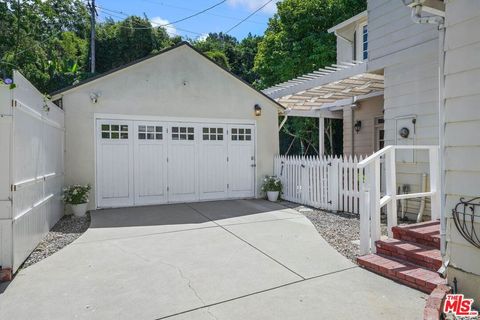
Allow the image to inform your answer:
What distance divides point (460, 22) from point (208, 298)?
11.6ft

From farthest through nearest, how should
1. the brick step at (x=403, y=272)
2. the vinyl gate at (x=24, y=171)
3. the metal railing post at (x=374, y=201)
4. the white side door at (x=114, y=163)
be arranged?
the white side door at (x=114, y=163) < the metal railing post at (x=374, y=201) < the vinyl gate at (x=24, y=171) < the brick step at (x=403, y=272)

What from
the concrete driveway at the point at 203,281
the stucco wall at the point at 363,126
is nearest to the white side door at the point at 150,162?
the concrete driveway at the point at 203,281

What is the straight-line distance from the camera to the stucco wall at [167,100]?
7.26m

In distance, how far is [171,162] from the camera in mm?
8164

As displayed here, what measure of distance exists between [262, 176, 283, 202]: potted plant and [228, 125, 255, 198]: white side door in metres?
0.51

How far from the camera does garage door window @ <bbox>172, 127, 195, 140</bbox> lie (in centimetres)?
822

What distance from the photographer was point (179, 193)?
8.30m

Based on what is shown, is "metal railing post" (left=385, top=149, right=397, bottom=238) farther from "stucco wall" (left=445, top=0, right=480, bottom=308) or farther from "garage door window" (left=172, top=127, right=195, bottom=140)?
"garage door window" (left=172, top=127, right=195, bottom=140)

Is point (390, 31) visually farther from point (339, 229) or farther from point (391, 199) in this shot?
point (339, 229)

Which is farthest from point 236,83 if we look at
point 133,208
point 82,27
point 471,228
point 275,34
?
point 82,27

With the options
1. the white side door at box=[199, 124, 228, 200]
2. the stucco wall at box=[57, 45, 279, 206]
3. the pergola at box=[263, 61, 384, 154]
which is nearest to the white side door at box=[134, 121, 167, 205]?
the stucco wall at box=[57, 45, 279, 206]

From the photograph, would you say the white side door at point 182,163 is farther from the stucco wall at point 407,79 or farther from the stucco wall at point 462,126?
the stucco wall at point 462,126

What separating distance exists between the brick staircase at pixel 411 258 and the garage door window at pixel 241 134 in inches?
212

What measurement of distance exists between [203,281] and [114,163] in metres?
5.11
